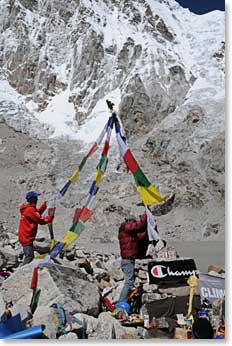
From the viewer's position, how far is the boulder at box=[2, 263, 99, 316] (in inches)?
142

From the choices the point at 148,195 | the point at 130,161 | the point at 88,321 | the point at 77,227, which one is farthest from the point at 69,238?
the point at 88,321

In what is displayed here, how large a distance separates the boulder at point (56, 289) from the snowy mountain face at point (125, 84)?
5.95 meters

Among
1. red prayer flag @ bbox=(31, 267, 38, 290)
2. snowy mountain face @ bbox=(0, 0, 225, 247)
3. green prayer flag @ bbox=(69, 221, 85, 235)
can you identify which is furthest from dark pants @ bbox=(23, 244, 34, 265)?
snowy mountain face @ bbox=(0, 0, 225, 247)

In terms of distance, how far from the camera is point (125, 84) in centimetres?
1585

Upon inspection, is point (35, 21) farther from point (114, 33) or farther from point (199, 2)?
point (199, 2)

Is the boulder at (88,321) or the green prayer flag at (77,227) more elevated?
the green prayer flag at (77,227)

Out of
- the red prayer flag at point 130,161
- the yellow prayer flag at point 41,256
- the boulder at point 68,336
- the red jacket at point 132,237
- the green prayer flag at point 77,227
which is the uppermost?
the red prayer flag at point 130,161

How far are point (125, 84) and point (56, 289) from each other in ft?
41.7

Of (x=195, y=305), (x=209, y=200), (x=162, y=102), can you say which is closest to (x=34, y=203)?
(x=195, y=305)

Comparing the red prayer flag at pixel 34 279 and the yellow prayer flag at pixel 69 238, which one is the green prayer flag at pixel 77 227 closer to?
the yellow prayer flag at pixel 69 238

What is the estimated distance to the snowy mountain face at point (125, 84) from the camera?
12.1 meters

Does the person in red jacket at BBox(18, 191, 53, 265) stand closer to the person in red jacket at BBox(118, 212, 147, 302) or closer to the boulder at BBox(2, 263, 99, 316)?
the boulder at BBox(2, 263, 99, 316)

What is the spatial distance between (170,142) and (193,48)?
102 inches

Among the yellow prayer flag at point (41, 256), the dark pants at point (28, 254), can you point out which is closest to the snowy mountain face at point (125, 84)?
the yellow prayer flag at point (41, 256)
